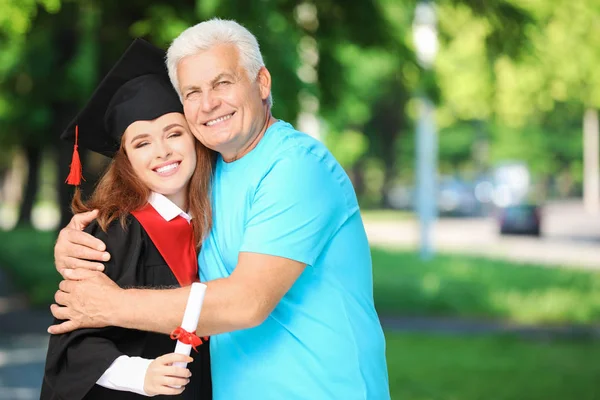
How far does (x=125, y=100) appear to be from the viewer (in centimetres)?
275

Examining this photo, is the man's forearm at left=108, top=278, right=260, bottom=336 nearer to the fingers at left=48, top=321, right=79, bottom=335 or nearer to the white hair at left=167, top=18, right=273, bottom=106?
the fingers at left=48, top=321, right=79, bottom=335

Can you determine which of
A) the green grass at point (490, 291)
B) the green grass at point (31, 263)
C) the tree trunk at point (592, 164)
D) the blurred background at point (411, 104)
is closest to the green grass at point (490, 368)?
the blurred background at point (411, 104)

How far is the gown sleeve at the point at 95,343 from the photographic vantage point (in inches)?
96.2

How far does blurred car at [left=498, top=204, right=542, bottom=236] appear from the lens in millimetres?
32125

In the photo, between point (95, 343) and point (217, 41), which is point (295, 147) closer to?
point (217, 41)

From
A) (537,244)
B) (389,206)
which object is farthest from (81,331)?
(389,206)

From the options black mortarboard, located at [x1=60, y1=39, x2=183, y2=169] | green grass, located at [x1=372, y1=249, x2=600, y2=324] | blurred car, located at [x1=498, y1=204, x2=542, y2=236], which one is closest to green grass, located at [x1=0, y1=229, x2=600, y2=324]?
green grass, located at [x1=372, y1=249, x2=600, y2=324]

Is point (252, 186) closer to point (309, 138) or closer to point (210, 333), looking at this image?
point (309, 138)

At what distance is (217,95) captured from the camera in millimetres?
2496

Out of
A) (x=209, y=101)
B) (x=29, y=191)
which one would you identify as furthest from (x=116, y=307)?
(x=29, y=191)

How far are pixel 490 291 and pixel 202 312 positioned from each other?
12.3 m

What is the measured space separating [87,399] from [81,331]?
21cm

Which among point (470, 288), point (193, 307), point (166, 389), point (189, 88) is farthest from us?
point (470, 288)

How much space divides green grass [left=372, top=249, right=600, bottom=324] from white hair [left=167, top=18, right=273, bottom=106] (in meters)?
10.3
